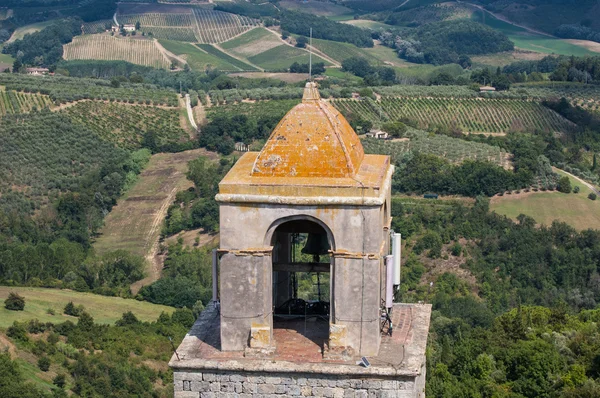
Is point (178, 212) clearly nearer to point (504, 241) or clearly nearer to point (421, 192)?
point (421, 192)

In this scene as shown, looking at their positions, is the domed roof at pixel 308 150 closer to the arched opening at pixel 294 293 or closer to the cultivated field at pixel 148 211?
the arched opening at pixel 294 293

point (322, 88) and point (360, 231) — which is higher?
point (360, 231)

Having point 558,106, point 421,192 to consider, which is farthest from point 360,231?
point 558,106

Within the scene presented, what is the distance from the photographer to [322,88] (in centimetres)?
14262

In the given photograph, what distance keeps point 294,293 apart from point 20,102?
109101mm

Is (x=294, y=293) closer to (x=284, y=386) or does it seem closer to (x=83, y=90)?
(x=284, y=386)

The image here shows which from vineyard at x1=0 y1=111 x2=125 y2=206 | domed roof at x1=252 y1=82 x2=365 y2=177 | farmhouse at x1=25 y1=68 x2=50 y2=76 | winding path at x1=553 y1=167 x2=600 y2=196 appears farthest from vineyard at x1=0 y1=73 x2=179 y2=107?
domed roof at x1=252 y1=82 x2=365 y2=177

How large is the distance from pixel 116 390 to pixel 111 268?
3118cm

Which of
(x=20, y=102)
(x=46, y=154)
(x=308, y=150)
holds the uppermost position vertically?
(x=308, y=150)

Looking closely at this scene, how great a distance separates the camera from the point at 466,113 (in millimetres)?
136375

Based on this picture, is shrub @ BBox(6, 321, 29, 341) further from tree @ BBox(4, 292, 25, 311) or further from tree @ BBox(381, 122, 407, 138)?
tree @ BBox(381, 122, 407, 138)

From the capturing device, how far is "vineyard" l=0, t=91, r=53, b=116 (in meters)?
124

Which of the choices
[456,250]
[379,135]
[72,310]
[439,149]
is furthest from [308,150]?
[379,135]

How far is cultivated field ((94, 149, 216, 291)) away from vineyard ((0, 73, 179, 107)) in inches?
648
